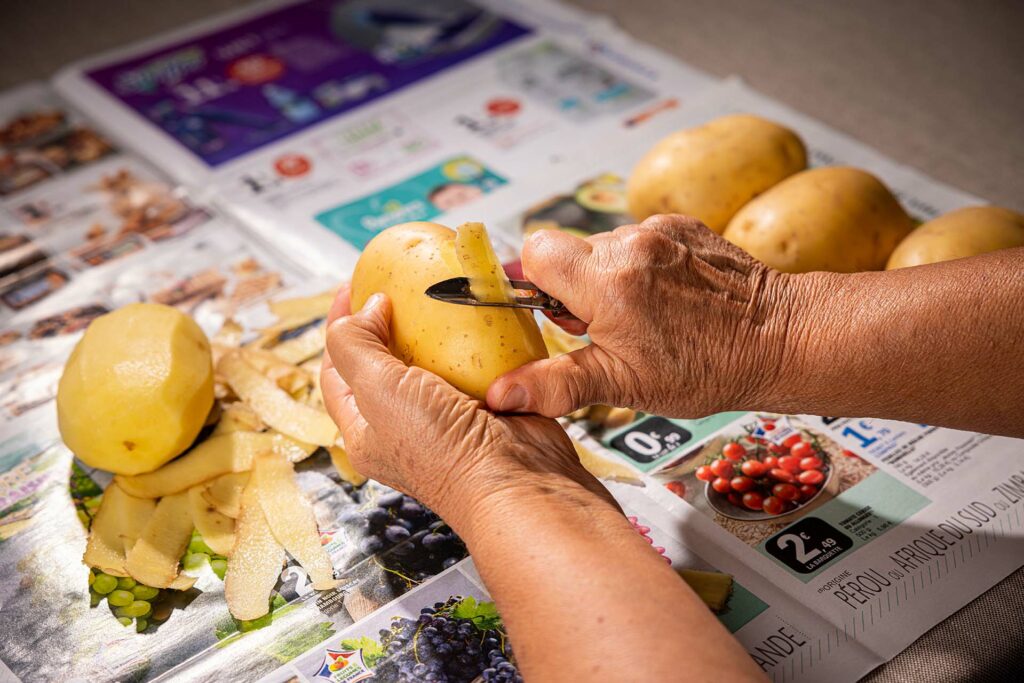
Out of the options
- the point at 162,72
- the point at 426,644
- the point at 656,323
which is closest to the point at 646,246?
the point at 656,323

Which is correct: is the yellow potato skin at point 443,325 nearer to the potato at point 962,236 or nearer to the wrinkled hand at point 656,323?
the wrinkled hand at point 656,323

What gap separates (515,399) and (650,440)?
37 cm

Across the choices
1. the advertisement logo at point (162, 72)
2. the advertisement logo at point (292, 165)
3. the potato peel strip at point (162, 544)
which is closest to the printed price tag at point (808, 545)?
the potato peel strip at point (162, 544)

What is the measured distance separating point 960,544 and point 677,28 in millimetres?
1582

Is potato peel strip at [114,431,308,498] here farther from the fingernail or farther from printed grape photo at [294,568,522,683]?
the fingernail

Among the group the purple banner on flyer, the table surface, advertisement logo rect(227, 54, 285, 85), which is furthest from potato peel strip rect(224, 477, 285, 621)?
the table surface

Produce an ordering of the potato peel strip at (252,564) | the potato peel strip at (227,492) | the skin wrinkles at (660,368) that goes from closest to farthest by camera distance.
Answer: the skin wrinkles at (660,368) → the potato peel strip at (252,564) → the potato peel strip at (227,492)

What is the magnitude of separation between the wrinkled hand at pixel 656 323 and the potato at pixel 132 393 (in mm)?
492

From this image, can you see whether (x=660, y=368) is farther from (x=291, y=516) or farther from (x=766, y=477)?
(x=291, y=516)

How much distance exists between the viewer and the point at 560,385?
110 centimetres

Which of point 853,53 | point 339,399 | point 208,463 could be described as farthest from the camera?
point 853,53

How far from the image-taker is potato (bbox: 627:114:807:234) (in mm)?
1621

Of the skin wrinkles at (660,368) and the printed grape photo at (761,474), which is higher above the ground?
the skin wrinkles at (660,368)

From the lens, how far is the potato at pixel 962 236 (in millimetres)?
1436
